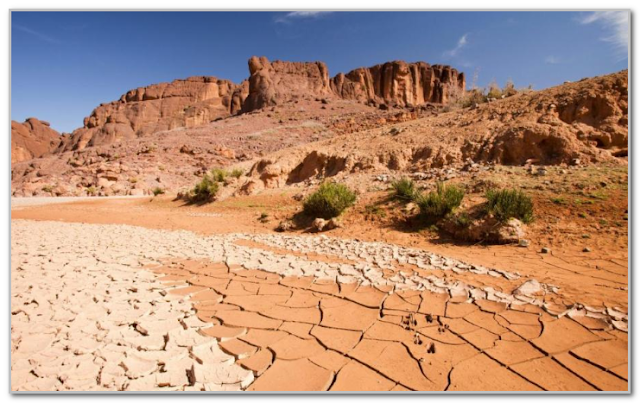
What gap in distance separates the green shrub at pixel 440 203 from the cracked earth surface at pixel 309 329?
195 cm

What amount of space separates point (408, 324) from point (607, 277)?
8.26 feet

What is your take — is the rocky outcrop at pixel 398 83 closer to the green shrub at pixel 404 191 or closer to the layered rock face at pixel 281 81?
the layered rock face at pixel 281 81

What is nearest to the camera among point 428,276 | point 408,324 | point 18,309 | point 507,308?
point 408,324

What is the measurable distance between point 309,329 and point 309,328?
2cm

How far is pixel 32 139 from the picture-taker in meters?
54.9

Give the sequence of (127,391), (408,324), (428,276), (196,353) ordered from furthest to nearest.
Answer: (428,276) < (408,324) < (196,353) < (127,391)

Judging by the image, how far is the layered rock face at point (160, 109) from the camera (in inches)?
2116

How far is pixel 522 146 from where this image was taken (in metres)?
7.55

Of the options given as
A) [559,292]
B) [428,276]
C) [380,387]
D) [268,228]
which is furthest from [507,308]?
[268,228]

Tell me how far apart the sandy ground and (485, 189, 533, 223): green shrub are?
5.53 feet

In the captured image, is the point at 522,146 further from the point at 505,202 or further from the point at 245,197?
the point at 245,197

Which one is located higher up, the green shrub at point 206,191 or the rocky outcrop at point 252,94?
the rocky outcrop at point 252,94

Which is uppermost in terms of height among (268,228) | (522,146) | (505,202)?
(522,146)

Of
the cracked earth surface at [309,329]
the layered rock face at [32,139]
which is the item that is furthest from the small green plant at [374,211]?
the layered rock face at [32,139]
